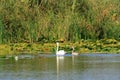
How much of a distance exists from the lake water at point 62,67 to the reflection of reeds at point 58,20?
3.98 meters

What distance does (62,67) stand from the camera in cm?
1828

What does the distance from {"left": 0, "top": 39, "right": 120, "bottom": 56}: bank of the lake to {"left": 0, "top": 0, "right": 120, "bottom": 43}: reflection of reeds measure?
1189mm

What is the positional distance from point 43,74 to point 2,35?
31.9 feet

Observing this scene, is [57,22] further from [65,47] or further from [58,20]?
[65,47]

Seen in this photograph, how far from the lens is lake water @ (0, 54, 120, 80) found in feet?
51.9

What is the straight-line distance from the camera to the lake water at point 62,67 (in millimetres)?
15812

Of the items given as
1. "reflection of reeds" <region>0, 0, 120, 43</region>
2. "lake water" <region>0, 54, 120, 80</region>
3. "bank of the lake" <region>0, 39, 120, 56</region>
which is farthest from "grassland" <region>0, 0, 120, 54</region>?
"lake water" <region>0, 54, 120, 80</region>

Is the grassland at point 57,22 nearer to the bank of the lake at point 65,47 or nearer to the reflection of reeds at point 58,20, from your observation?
the reflection of reeds at point 58,20

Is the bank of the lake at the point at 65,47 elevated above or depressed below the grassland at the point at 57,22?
below

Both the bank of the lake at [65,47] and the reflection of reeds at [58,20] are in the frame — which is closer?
the bank of the lake at [65,47]

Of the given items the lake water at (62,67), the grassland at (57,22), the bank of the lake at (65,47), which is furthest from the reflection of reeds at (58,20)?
the lake water at (62,67)

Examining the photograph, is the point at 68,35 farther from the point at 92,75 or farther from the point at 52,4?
the point at 92,75

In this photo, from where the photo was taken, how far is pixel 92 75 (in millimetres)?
16031

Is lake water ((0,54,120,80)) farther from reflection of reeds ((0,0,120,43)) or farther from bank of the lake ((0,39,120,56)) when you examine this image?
reflection of reeds ((0,0,120,43))
